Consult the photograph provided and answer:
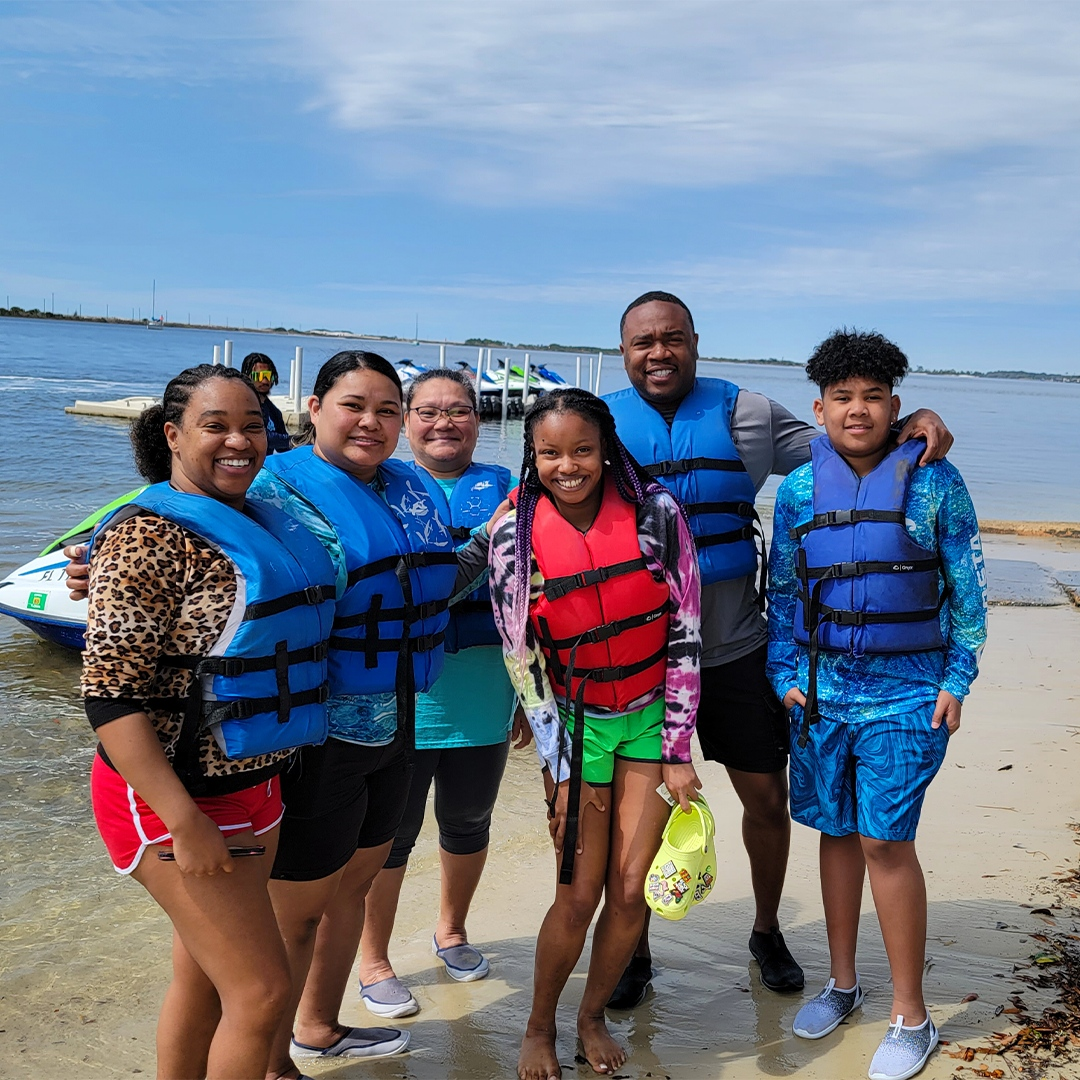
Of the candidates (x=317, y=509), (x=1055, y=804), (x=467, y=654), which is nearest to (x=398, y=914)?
(x=467, y=654)

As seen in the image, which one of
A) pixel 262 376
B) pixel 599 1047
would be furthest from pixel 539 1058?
pixel 262 376

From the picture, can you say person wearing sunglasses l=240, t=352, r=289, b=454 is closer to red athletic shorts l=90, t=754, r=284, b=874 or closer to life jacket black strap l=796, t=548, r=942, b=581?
life jacket black strap l=796, t=548, r=942, b=581

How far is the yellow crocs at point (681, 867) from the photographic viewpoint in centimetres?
297

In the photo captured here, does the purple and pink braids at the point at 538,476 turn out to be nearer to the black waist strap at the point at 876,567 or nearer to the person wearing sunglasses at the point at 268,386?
the black waist strap at the point at 876,567

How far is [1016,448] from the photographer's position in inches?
1363

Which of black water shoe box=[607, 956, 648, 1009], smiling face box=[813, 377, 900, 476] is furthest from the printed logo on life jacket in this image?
black water shoe box=[607, 956, 648, 1009]

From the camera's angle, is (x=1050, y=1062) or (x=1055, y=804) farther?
(x=1055, y=804)

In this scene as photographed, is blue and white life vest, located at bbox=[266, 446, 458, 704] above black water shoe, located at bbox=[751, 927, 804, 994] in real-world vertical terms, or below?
above

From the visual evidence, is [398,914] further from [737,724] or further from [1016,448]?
[1016,448]

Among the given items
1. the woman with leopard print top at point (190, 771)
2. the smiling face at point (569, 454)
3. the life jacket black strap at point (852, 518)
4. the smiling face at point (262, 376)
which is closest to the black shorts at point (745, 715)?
the life jacket black strap at point (852, 518)

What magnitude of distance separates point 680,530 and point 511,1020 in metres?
1.81

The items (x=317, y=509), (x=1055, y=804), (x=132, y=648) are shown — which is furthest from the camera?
(x=1055, y=804)

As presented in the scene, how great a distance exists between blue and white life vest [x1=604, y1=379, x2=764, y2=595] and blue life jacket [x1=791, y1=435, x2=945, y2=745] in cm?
31

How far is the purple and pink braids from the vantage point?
307cm
